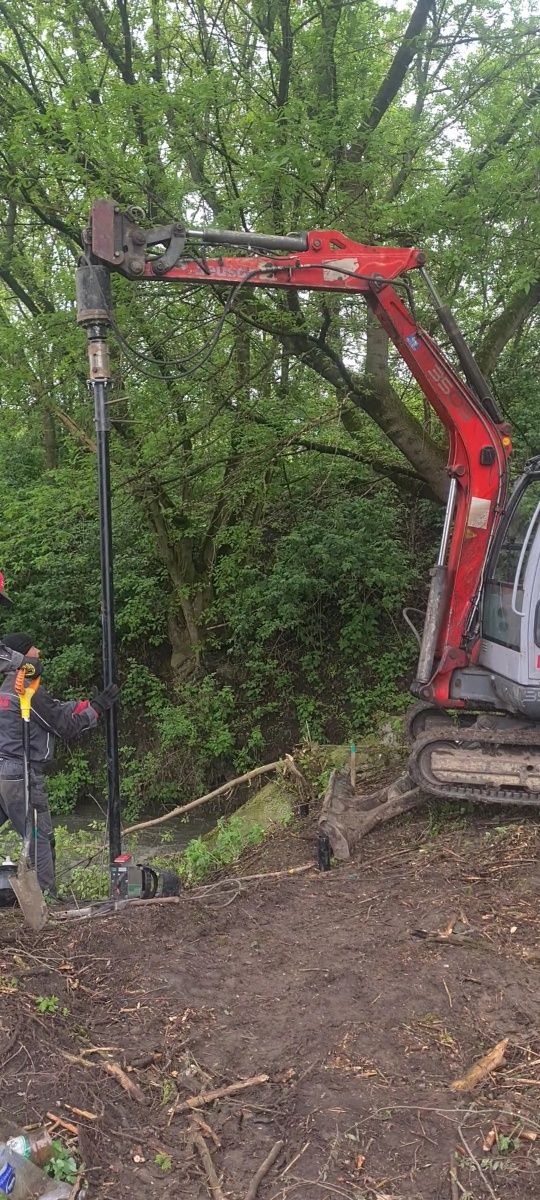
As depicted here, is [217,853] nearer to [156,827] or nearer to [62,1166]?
[156,827]

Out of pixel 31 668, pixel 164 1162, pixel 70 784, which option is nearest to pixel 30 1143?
pixel 164 1162

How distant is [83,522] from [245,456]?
443cm

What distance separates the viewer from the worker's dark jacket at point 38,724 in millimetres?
5160

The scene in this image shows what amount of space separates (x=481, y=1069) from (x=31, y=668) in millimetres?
3166

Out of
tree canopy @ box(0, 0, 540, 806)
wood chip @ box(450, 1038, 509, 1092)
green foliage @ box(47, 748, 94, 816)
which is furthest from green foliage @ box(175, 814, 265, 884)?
green foliage @ box(47, 748, 94, 816)

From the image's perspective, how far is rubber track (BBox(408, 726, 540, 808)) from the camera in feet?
18.4

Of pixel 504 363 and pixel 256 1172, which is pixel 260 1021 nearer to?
pixel 256 1172

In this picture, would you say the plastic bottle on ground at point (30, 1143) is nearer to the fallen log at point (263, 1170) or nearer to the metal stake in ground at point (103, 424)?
the fallen log at point (263, 1170)

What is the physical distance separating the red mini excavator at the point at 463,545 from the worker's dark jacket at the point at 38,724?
2359 mm

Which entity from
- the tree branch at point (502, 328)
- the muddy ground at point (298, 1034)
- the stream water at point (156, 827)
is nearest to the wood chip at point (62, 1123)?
the muddy ground at point (298, 1034)

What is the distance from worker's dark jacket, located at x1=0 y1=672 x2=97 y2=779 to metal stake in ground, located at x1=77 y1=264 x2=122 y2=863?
15.2 inches

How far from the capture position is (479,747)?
5746 millimetres

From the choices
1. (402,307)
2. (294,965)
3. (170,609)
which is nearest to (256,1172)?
(294,965)

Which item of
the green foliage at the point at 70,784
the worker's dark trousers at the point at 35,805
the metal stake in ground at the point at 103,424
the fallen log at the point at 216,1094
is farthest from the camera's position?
the green foliage at the point at 70,784
